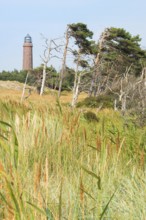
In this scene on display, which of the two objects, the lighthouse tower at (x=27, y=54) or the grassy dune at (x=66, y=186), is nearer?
the grassy dune at (x=66, y=186)

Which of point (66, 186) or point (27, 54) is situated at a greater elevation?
point (27, 54)

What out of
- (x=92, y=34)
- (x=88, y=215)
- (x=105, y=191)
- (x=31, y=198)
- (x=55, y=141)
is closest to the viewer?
(x=31, y=198)

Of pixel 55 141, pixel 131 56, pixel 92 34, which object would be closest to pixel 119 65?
pixel 131 56

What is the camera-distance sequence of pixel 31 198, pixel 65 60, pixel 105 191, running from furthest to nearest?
pixel 65 60 < pixel 105 191 < pixel 31 198

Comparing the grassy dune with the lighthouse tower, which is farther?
the lighthouse tower

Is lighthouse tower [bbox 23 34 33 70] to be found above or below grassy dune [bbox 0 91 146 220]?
above

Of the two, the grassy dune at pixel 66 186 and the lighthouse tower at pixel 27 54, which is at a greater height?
the lighthouse tower at pixel 27 54

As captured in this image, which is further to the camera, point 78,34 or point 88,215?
point 78,34

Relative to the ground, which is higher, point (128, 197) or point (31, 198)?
point (31, 198)

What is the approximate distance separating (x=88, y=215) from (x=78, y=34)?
119 ft

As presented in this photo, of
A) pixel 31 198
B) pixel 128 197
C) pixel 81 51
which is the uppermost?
pixel 81 51

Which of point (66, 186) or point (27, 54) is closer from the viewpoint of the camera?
point (66, 186)

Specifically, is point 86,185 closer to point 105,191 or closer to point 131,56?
point 105,191

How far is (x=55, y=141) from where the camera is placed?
4.21 metres
